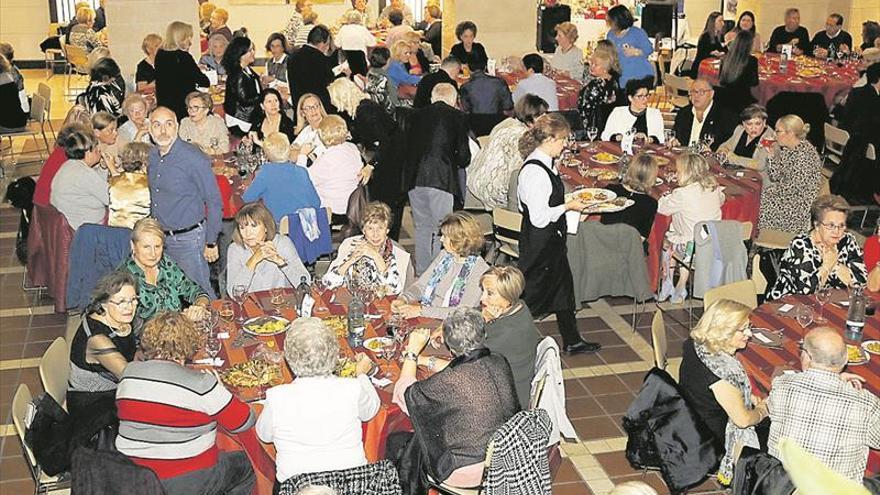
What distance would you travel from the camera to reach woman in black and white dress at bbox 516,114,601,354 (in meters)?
6.29

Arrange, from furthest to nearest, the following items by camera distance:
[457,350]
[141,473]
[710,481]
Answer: [710,481] < [457,350] < [141,473]

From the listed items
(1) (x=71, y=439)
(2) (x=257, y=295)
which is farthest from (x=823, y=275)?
(1) (x=71, y=439)

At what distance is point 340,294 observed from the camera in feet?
18.9

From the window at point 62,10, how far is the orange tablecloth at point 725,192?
13.9 metres

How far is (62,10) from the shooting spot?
63.8 feet

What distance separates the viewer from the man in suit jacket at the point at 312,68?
419 inches

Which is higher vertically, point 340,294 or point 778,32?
point 778,32

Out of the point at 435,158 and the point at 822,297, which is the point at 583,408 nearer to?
the point at 822,297

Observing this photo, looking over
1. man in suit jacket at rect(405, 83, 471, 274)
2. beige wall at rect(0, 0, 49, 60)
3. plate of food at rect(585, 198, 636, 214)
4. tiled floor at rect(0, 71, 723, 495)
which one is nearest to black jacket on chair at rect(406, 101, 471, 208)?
man in suit jacket at rect(405, 83, 471, 274)

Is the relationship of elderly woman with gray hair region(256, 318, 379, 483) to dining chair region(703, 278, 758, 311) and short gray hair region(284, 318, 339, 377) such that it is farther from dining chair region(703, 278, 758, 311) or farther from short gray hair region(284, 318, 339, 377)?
dining chair region(703, 278, 758, 311)

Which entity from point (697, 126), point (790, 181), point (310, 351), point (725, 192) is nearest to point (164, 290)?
point (310, 351)

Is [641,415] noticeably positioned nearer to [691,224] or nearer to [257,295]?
[257,295]

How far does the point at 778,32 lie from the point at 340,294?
1183cm

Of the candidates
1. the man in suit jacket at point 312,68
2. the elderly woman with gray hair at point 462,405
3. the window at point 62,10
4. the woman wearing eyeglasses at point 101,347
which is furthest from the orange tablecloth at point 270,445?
the window at point 62,10
